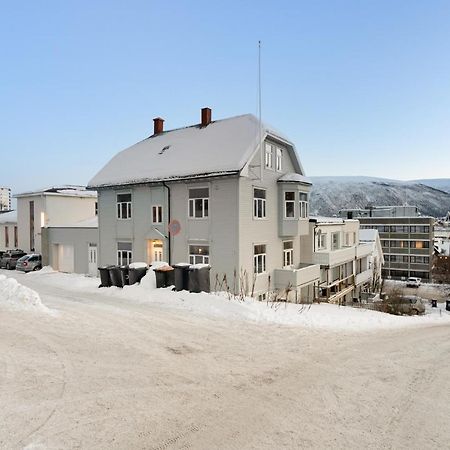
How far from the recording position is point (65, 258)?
27641 millimetres

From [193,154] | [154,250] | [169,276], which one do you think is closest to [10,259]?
[154,250]

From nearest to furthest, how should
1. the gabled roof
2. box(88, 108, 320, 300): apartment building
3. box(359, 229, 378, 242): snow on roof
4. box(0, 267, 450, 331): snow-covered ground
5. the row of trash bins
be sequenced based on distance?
box(0, 267, 450, 331): snow-covered ground, the row of trash bins, box(88, 108, 320, 300): apartment building, the gabled roof, box(359, 229, 378, 242): snow on roof

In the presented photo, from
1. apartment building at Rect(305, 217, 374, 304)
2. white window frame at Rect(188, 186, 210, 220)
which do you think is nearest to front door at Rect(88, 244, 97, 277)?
white window frame at Rect(188, 186, 210, 220)

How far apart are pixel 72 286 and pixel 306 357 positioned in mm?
15742

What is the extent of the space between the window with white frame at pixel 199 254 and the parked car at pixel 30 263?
16240mm

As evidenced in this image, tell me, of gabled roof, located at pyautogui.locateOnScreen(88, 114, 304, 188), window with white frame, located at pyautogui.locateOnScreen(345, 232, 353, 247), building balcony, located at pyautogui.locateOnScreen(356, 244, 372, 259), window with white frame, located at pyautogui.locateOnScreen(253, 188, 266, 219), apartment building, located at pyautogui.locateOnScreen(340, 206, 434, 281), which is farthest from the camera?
apartment building, located at pyautogui.locateOnScreen(340, 206, 434, 281)

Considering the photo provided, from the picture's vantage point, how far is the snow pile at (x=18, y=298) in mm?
11023

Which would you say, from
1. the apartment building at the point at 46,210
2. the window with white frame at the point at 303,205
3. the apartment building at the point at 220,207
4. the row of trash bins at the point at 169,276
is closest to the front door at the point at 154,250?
the apartment building at the point at 220,207

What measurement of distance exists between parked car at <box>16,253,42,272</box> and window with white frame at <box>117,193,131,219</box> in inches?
416

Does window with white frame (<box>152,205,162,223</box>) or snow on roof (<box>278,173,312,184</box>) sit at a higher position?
snow on roof (<box>278,173,312,184</box>)

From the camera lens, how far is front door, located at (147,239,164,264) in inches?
862

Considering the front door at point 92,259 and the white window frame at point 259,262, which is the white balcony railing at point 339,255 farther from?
the front door at point 92,259

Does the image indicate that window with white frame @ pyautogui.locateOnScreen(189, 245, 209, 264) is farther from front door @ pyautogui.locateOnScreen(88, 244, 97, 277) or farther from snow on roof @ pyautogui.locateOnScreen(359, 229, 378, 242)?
snow on roof @ pyautogui.locateOnScreen(359, 229, 378, 242)

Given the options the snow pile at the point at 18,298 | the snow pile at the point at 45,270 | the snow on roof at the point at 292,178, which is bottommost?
the snow pile at the point at 45,270
